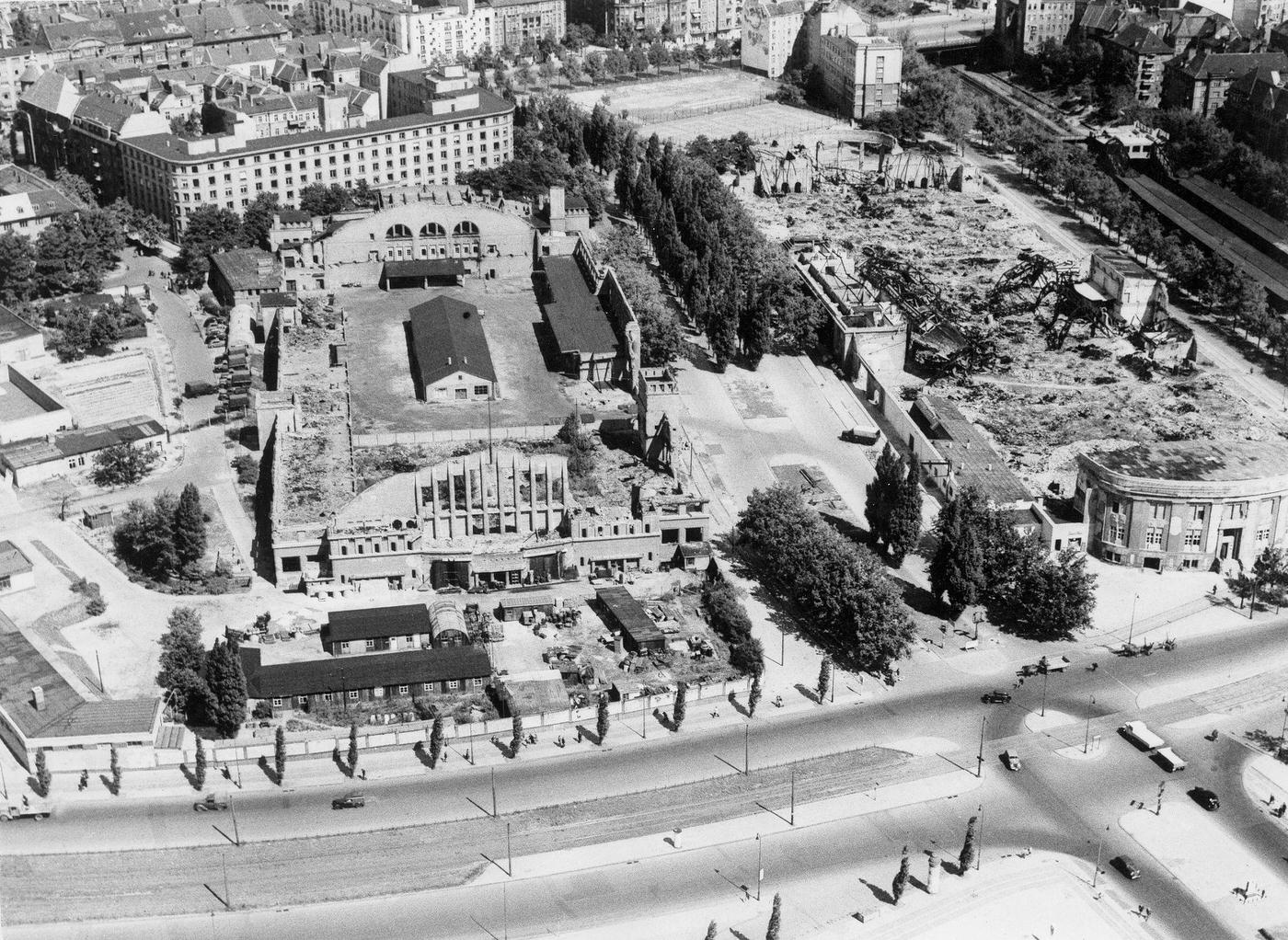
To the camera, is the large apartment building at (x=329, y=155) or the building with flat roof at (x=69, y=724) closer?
the building with flat roof at (x=69, y=724)

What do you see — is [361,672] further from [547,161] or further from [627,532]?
[547,161]

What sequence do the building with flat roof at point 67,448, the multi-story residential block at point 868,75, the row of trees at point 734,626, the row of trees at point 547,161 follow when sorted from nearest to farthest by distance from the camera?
the row of trees at point 734,626, the building with flat roof at point 67,448, the row of trees at point 547,161, the multi-story residential block at point 868,75

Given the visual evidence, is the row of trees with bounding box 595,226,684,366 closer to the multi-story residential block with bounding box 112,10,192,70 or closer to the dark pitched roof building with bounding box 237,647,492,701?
the dark pitched roof building with bounding box 237,647,492,701

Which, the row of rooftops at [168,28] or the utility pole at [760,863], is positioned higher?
the row of rooftops at [168,28]

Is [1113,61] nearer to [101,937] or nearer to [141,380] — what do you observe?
[141,380]

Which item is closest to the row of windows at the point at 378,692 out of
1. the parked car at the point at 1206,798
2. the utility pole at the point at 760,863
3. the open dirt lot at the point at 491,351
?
the utility pole at the point at 760,863

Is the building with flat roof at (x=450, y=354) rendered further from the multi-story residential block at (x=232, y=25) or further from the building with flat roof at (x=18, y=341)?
the multi-story residential block at (x=232, y=25)

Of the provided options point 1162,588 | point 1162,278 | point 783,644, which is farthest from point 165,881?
point 1162,278
